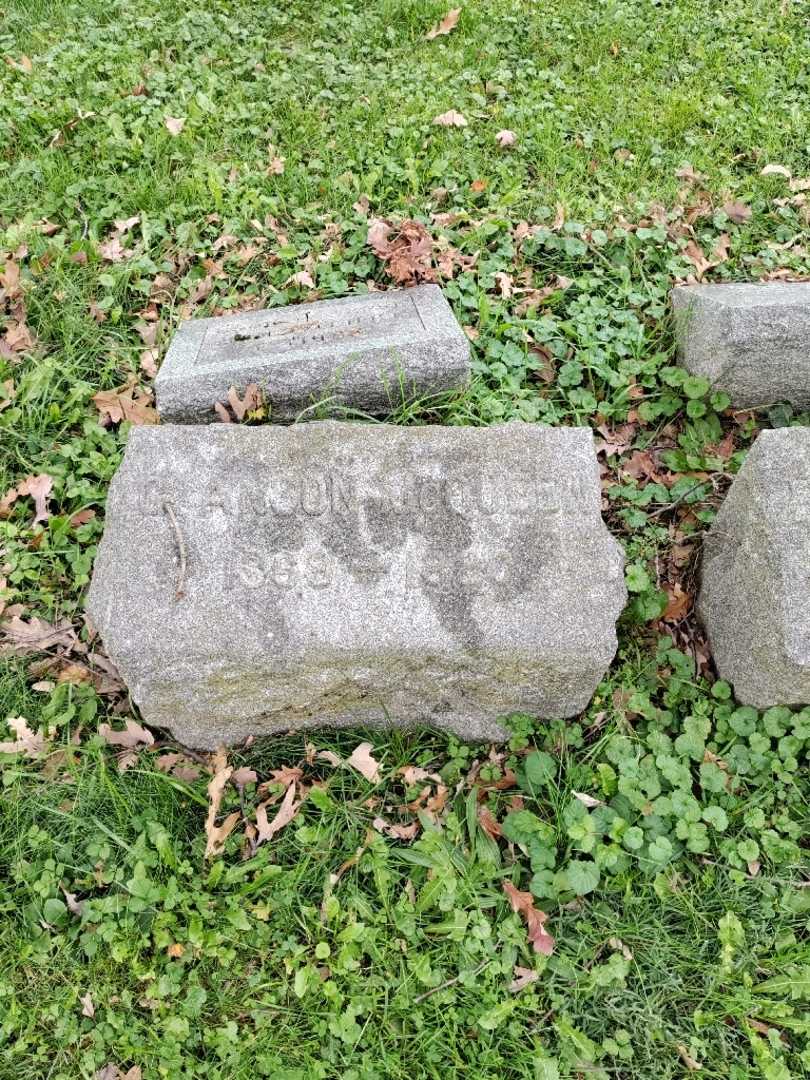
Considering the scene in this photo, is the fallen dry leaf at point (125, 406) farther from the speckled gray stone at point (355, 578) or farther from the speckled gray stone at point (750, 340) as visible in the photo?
the speckled gray stone at point (750, 340)

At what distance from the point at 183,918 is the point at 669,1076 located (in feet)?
5.10

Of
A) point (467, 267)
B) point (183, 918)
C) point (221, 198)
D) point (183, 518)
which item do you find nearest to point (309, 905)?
point (183, 918)

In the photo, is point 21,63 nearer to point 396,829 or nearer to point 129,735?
point 129,735

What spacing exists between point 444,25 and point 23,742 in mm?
5226

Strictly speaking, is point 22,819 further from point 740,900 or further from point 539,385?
point 539,385

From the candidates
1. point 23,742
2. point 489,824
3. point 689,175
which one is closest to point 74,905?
point 23,742

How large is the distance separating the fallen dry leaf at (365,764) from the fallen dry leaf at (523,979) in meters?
0.76

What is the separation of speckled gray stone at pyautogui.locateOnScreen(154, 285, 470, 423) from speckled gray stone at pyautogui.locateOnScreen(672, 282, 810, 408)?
1.10 meters

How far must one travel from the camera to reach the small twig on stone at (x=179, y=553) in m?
2.70

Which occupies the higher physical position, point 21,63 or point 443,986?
point 21,63

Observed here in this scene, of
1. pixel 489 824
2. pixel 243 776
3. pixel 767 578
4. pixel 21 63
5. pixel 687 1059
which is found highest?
pixel 21 63

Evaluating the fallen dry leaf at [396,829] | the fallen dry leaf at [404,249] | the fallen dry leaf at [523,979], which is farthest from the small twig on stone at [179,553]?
the fallen dry leaf at [404,249]

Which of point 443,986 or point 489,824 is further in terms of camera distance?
point 489,824

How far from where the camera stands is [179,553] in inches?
108
